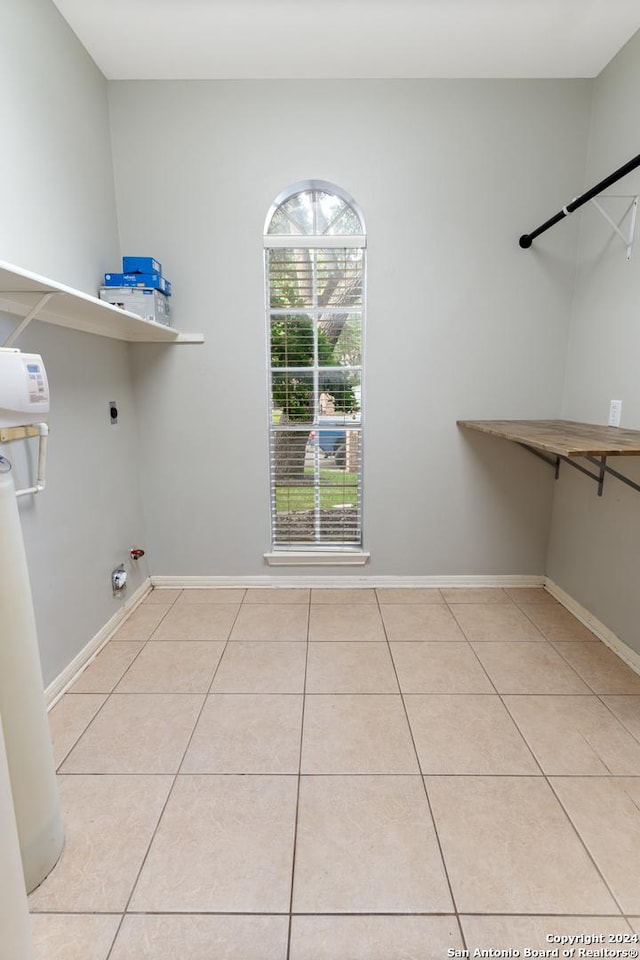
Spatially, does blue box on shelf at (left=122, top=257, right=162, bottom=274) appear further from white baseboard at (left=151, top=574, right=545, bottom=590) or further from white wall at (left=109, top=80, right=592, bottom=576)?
white baseboard at (left=151, top=574, right=545, bottom=590)

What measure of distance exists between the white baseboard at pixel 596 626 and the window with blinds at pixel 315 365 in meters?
1.21

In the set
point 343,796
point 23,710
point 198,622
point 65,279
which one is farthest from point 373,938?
point 65,279

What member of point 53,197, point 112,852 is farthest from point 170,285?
point 112,852

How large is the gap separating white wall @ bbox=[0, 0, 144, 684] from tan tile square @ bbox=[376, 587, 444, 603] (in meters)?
1.53

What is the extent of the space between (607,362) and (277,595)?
2.18 metres

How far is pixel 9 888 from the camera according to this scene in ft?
2.67

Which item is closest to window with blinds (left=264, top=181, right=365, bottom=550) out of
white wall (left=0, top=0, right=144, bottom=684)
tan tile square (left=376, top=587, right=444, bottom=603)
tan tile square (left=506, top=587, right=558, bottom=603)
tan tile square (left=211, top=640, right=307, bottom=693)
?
tan tile square (left=376, top=587, right=444, bottom=603)

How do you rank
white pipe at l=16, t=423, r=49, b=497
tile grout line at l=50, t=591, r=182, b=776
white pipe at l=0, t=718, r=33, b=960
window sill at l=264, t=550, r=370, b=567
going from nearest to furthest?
white pipe at l=0, t=718, r=33, b=960, white pipe at l=16, t=423, r=49, b=497, tile grout line at l=50, t=591, r=182, b=776, window sill at l=264, t=550, r=370, b=567

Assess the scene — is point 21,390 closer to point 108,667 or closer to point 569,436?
point 108,667

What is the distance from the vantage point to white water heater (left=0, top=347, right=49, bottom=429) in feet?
3.32

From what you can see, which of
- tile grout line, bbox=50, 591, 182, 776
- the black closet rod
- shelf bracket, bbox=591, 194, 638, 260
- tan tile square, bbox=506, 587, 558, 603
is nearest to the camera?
tile grout line, bbox=50, 591, 182, 776

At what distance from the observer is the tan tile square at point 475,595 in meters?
2.57

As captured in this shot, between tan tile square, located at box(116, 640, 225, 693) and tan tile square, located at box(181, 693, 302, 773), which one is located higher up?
tan tile square, located at box(116, 640, 225, 693)

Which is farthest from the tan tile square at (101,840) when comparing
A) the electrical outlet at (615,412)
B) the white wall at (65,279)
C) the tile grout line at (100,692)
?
the electrical outlet at (615,412)
